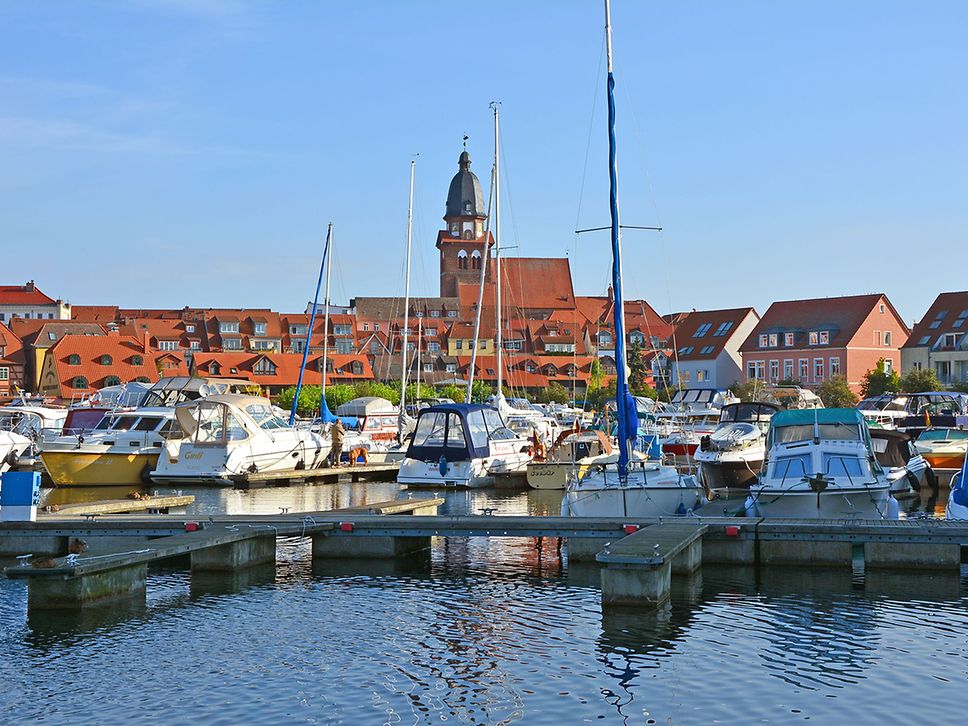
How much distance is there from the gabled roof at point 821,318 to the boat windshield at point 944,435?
64.8 m

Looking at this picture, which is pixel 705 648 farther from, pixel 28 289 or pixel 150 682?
pixel 28 289

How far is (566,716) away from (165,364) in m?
122

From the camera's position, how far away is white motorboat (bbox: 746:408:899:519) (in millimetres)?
28531

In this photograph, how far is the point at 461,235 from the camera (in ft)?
575

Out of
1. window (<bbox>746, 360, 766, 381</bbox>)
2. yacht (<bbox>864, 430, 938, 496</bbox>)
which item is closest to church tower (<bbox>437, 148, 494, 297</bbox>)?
window (<bbox>746, 360, 766, 381</bbox>)

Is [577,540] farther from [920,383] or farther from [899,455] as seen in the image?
[920,383]

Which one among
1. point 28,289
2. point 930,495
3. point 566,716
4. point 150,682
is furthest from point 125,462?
point 28,289

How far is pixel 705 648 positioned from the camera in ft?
60.0

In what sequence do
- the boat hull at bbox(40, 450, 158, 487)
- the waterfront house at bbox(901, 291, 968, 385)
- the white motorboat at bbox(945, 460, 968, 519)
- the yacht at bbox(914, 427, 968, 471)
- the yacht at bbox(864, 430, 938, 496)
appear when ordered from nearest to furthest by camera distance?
the white motorboat at bbox(945, 460, 968, 519) < the yacht at bbox(864, 430, 938, 496) < the yacht at bbox(914, 427, 968, 471) < the boat hull at bbox(40, 450, 158, 487) < the waterfront house at bbox(901, 291, 968, 385)

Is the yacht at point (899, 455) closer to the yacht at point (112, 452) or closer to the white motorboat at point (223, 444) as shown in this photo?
the white motorboat at point (223, 444)

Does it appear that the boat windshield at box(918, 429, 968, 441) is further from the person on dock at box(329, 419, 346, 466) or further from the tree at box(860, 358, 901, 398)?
the tree at box(860, 358, 901, 398)

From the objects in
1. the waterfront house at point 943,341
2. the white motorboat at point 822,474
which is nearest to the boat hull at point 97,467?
the white motorboat at point 822,474

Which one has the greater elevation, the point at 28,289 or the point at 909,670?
the point at 28,289

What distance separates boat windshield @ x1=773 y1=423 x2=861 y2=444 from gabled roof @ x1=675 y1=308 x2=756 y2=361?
90.3m
